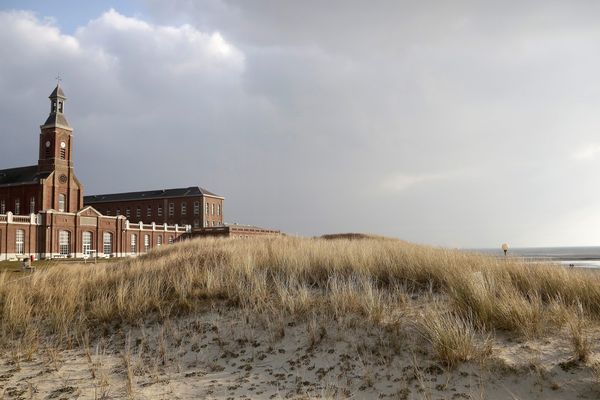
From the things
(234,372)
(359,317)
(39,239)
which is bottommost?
(234,372)

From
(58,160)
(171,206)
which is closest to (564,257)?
(171,206)

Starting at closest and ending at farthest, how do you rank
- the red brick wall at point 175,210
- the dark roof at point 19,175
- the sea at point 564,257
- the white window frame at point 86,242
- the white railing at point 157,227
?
the sea at point 564,257 < the white window frame at point 86,242 < the dark roof at point 19,175 < the white railing at point 157,227 < the red brick wall at point 175,210

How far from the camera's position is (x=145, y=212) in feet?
286

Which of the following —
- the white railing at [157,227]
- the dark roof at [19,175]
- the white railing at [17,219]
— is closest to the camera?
the white railing at [17,219]

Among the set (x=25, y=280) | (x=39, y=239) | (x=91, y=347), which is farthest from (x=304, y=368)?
(x=39, y=239)

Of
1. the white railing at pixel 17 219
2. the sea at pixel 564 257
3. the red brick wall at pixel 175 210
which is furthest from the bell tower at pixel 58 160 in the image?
the sea at pixel 564 257

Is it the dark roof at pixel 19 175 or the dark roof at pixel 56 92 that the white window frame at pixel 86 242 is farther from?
the dark roof at pixel 56 92

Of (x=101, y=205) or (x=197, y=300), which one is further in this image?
(x=101, y=205)

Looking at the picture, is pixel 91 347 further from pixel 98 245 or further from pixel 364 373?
pixel 98 245

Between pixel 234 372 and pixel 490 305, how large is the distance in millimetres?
3752

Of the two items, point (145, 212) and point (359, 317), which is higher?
point (145, 212)

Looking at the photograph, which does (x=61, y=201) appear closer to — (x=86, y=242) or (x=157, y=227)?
(x=86, y=242)

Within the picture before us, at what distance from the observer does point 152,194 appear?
289ft

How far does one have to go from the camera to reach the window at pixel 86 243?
60.2 m
